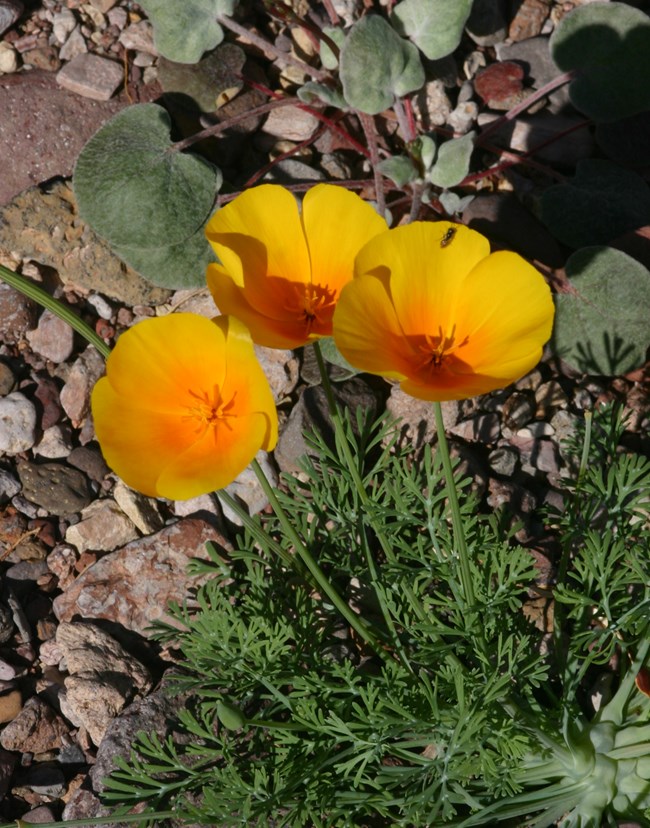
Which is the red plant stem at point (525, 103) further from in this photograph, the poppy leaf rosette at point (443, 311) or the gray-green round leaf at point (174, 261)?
the poppy leaf rosette at point (443, 311)

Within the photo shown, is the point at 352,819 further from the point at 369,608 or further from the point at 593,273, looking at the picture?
the point at 593,273

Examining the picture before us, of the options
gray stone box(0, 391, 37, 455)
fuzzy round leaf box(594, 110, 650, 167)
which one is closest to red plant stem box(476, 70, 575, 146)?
fuzzy round leaf box(594, 110, 650, 167)

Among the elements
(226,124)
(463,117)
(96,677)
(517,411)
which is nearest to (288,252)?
(226,124)

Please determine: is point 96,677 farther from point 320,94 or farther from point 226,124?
point 320,94

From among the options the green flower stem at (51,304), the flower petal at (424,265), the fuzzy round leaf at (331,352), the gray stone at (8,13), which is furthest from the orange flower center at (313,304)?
the gray stone at (8,13)

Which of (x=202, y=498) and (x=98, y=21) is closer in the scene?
(x=202, y=498)

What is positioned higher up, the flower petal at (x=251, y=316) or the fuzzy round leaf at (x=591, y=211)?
the flower petal at (x=251, y=316)

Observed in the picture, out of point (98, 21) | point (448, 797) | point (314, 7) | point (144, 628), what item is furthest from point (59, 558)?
point (314, 7)
